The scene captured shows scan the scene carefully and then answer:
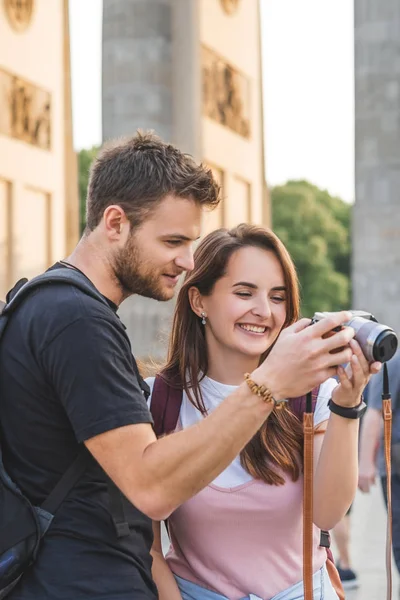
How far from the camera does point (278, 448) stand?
10.2ft

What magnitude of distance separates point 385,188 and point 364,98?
129 centimetres

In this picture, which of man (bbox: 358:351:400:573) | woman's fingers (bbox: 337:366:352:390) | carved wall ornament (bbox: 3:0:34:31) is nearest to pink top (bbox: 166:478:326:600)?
woman's fingers (bbox: 337:366:352:390)

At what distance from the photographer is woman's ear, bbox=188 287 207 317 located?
3404 mm

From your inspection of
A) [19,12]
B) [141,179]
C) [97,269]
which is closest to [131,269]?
[97,269]

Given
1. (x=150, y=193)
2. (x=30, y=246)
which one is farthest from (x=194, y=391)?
(x=30, y=246)

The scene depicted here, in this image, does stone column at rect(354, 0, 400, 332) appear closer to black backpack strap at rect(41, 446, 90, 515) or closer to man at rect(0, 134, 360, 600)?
man at rect(0, 134, 360, 600)

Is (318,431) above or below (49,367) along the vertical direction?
below

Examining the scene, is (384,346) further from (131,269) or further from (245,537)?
(245,537)

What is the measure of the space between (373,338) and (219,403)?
615 mm

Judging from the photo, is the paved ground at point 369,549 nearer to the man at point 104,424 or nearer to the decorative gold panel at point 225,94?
the man at point 104,424

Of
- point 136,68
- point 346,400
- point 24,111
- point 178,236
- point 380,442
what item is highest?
point 136,68

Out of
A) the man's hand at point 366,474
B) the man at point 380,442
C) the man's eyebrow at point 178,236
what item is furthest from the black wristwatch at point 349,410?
the man's hand at point 366,474

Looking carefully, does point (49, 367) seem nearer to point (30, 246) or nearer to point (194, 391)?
point (194, 391)

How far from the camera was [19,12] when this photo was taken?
533 inches
